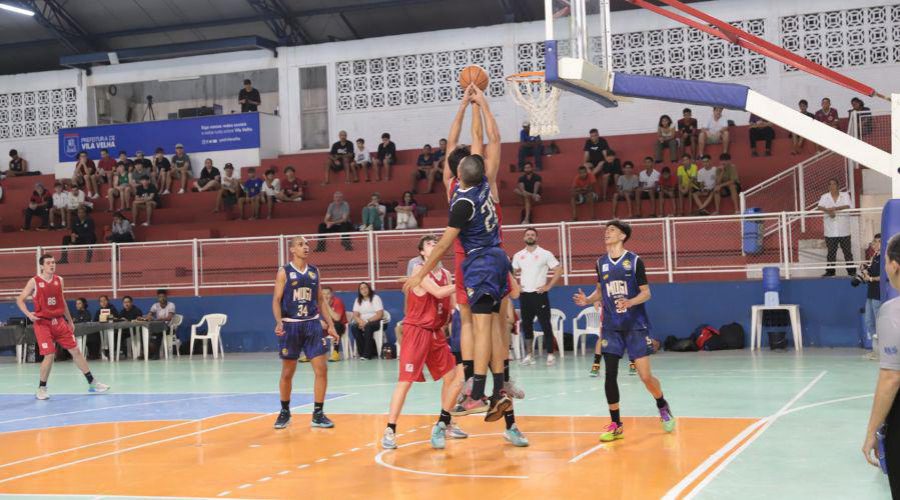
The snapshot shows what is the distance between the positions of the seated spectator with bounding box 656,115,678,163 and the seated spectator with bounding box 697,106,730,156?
0.60m

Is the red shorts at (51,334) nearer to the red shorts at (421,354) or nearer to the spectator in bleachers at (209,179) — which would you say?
the red shorts at (421,354)

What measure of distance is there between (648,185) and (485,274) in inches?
622

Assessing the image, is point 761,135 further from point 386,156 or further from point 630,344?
point 630,344

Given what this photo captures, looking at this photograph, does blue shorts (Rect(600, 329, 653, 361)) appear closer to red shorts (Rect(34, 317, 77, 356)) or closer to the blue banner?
red shorts (Rect(34, 317, 77, 356))

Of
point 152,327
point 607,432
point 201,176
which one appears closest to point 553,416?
point 607,432

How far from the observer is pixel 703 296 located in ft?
67.2

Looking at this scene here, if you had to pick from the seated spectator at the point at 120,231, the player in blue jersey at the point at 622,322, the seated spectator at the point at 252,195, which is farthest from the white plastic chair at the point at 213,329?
the player in blue jersey at the point at 622,322

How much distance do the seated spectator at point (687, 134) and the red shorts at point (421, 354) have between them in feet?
52.3

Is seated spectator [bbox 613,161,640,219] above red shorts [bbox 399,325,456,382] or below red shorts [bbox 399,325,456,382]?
above

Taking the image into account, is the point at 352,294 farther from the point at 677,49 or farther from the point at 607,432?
the point at 607,432

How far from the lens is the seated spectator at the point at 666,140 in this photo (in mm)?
24453

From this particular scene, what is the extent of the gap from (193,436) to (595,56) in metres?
6.45

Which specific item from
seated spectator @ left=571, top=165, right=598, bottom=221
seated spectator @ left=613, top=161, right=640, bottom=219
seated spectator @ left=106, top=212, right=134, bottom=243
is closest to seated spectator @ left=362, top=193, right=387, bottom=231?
seated spectator @ left=571, top=165, right=598, bottom=221

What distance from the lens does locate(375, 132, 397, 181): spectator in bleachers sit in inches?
1088
